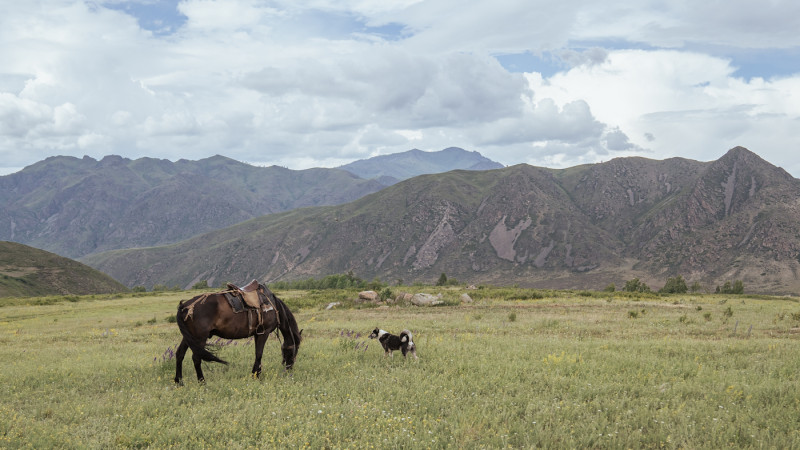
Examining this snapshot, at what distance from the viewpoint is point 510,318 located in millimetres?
27281

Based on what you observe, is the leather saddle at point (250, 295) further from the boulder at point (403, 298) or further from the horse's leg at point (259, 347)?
the boulder at point (403, 298)

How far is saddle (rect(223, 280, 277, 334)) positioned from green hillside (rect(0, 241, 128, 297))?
408 feet

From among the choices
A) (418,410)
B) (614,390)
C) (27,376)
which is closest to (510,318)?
(614,390)

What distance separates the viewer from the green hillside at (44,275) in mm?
111875

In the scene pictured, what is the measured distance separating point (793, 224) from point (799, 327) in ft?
732

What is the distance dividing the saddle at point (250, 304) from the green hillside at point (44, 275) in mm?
124211

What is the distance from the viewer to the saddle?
11.7m

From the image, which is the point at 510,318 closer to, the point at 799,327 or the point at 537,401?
the point at 799,327

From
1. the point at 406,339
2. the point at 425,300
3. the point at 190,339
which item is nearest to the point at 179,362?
the point at 190,339

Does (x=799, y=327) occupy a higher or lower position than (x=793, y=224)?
lower

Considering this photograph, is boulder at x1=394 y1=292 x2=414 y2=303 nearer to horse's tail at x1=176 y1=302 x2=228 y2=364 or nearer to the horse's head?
the horse's head

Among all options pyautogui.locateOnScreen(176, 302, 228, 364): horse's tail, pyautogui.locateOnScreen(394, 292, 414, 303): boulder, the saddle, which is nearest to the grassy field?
pyautogui.locateOnScreen(176, 302, 228, 364): horse's tail

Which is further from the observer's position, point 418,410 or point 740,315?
point 740,315

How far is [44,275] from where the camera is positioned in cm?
12331
